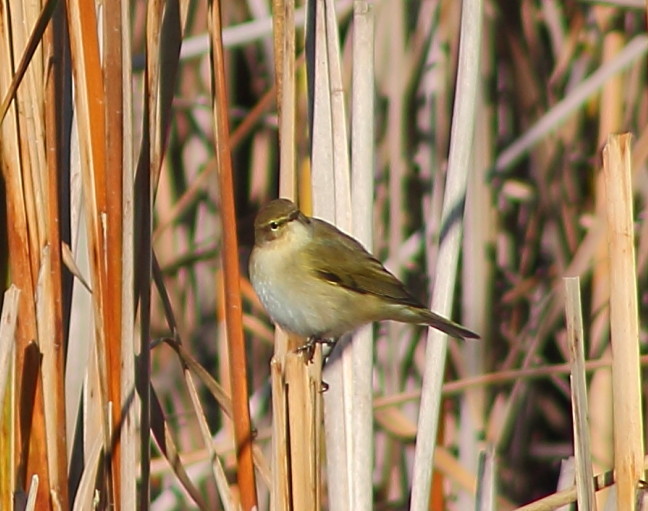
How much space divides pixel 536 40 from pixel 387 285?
947mm

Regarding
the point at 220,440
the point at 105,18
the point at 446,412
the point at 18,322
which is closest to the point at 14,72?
the point at 105,18

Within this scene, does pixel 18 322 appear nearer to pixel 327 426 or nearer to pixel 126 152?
pixel 126 152

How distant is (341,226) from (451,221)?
170mm

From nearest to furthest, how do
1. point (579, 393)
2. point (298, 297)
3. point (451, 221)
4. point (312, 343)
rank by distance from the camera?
point (579, 393), point (451, 221), point (312, 343), point (298, 297)

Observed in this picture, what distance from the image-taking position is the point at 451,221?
5.21 ft

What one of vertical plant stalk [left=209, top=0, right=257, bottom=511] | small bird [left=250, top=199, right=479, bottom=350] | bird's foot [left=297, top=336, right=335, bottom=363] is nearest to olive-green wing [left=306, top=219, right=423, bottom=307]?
small bird [left=250, top=199, right=479, bottom=350]

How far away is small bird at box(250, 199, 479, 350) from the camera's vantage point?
210cm

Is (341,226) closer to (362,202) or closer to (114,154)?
(362,202)

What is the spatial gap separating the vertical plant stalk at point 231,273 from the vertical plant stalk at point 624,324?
0.50m

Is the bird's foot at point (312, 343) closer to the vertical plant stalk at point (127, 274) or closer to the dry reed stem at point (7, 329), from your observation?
the vertical plant stalk at point (127, 274)

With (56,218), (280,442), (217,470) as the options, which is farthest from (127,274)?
(217,470)

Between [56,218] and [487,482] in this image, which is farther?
[487,482]

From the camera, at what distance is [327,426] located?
1.61 metres

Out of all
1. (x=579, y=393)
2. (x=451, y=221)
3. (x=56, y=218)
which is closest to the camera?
(x=579, y=393)
